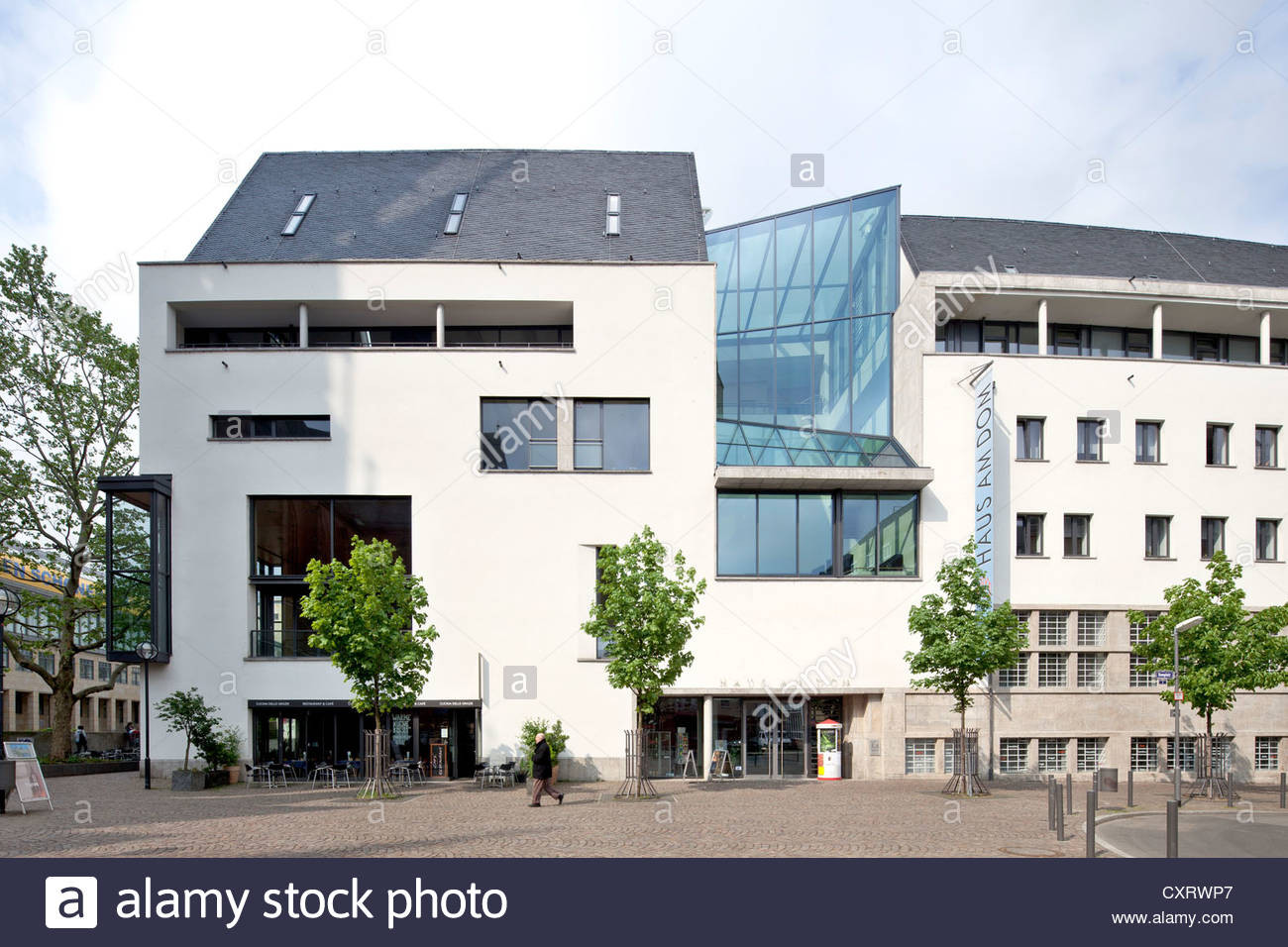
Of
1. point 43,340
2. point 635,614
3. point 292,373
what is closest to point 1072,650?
point 635,614

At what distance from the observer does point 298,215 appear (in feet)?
108

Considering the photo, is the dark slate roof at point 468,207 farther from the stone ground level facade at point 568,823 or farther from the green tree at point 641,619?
the stone ground level facade at point 568,823

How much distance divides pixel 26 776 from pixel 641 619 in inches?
471

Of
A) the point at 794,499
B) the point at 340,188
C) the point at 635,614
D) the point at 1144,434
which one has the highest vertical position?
the point at 340,188

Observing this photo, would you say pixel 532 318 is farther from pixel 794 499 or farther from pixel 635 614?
pixel 635 614

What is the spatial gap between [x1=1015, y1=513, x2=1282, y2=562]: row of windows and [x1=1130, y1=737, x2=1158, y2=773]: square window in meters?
4.98

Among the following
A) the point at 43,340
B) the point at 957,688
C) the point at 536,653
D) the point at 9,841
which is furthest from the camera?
the point at 43,340

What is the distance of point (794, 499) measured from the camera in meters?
28.2

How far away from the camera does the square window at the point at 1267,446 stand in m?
30.0

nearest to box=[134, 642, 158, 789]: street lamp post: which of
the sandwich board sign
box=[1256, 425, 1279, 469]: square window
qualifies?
the sandwich board sign

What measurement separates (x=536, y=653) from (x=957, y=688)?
34.2 feet

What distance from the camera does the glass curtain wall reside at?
31.3 meters

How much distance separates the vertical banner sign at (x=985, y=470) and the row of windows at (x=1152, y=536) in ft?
3.60

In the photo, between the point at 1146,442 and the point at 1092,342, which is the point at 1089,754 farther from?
the point at 1092,342
